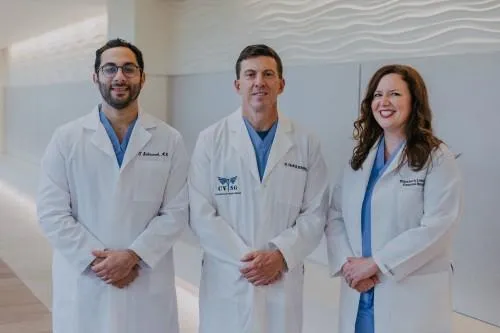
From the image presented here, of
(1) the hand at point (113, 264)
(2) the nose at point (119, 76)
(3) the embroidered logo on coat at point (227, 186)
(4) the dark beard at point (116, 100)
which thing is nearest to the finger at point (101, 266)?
(1) the hand at point (113, 264)

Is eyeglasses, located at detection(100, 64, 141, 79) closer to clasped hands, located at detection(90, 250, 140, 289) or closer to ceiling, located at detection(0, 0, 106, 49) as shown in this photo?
clasped hands, located at detection(90, 250, 140, 289)

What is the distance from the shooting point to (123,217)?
2.78m

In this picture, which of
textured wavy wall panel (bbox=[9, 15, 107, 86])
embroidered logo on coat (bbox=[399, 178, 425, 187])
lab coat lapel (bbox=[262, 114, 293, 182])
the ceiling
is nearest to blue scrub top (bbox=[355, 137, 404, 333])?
embroidered logo on coat (bbox=[399, 178, 425, 187])

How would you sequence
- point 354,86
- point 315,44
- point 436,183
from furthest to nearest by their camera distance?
point 315,44 < point 354,86 < point 436,183

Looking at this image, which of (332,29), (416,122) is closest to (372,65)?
(332,29)

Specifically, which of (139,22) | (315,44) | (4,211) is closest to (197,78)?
(139,22)

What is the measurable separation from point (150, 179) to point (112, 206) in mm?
199

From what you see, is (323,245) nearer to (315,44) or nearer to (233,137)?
(315,44)

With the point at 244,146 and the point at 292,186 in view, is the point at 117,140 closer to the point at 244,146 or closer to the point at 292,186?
the point at 244,146

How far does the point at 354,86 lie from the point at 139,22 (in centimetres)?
322

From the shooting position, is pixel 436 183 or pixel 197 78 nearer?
pixel 436 183

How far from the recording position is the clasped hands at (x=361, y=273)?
8.03 feet

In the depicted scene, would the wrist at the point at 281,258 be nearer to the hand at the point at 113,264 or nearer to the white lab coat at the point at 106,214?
the white lab coat at the point at 106,214

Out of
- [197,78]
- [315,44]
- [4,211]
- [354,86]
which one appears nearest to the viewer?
[354,86]
